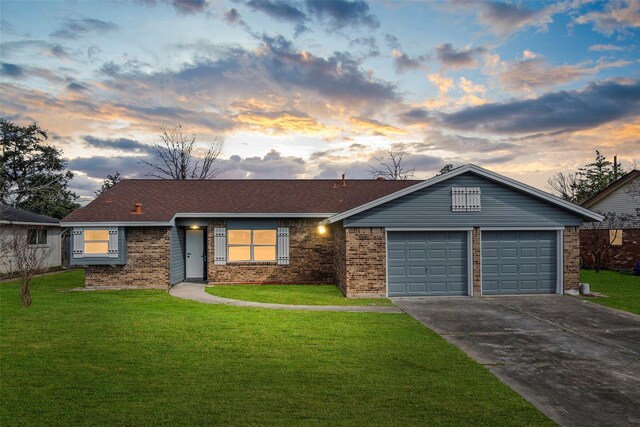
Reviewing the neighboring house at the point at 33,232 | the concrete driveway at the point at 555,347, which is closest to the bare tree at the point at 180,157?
the neighboring house at the point at 33,232

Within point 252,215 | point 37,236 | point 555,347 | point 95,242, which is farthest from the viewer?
point 37,236

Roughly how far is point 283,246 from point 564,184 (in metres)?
51.6

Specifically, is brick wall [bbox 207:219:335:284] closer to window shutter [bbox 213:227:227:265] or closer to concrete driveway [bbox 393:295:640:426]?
window shutter [bbox 213:227:227:265]

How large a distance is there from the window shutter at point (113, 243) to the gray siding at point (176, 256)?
2.13 metres

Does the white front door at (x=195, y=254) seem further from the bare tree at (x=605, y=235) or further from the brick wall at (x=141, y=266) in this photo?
the bare tree at (x=605, y=235)

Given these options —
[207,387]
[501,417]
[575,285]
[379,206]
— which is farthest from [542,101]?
[207,387]

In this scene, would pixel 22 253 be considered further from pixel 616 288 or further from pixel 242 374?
pixel 616 288

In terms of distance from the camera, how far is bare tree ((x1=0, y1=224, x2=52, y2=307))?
13.1 meters

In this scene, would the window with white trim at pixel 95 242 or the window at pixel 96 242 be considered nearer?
the window with white trim at pixel 95 242

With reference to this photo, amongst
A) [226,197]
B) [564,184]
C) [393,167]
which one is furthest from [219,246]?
[564,184]

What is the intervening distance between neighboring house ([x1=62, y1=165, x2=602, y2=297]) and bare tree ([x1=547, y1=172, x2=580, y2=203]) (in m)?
45.1

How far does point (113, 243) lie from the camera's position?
17.2 m

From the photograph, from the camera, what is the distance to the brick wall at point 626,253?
24.1 metres

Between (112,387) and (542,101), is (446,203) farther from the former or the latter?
(112,387)
